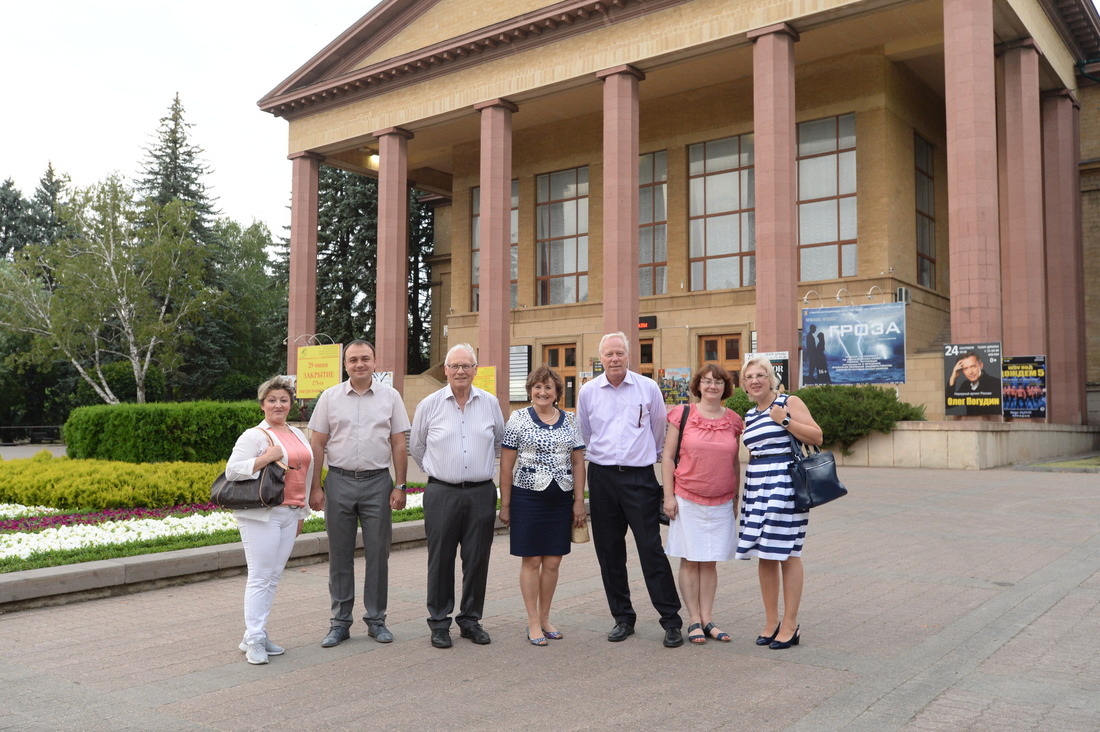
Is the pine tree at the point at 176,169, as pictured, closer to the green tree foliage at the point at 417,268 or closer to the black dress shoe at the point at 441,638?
the green tree foliage at the point at 417,268

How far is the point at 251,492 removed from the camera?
5.66 meters

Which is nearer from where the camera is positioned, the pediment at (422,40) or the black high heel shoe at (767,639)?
the black high heel shoe at (767,639)

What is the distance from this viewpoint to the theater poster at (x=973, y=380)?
2216 cm

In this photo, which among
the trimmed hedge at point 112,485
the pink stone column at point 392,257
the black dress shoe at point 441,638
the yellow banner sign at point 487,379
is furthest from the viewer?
the pink stone column at point 392,257

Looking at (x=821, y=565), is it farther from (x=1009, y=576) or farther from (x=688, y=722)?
(x=688, y=722)

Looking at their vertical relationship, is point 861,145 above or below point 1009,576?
above

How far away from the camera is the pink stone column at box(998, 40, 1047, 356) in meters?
28.3

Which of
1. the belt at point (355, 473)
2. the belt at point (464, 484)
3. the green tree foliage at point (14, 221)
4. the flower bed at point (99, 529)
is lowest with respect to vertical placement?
the flower bed at point (99, 529)

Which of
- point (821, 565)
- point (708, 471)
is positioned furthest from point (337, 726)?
point (821, 565)

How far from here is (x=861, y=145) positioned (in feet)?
102

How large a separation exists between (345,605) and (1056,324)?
31980 mm

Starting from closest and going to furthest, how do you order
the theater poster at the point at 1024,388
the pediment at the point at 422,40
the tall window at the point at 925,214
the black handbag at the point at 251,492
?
1. the black handbag at the point at 251,492
2. the theater poster at the point at 1024,388
3. the pediment at the point at 422,40
4. the tall window at the point at 925,214

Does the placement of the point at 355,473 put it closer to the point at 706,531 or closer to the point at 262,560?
the point at 262,560

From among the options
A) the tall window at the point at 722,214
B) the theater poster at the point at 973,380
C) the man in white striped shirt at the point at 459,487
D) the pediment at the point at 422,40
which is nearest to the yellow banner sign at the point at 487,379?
the theater poster at the point at 973,380
